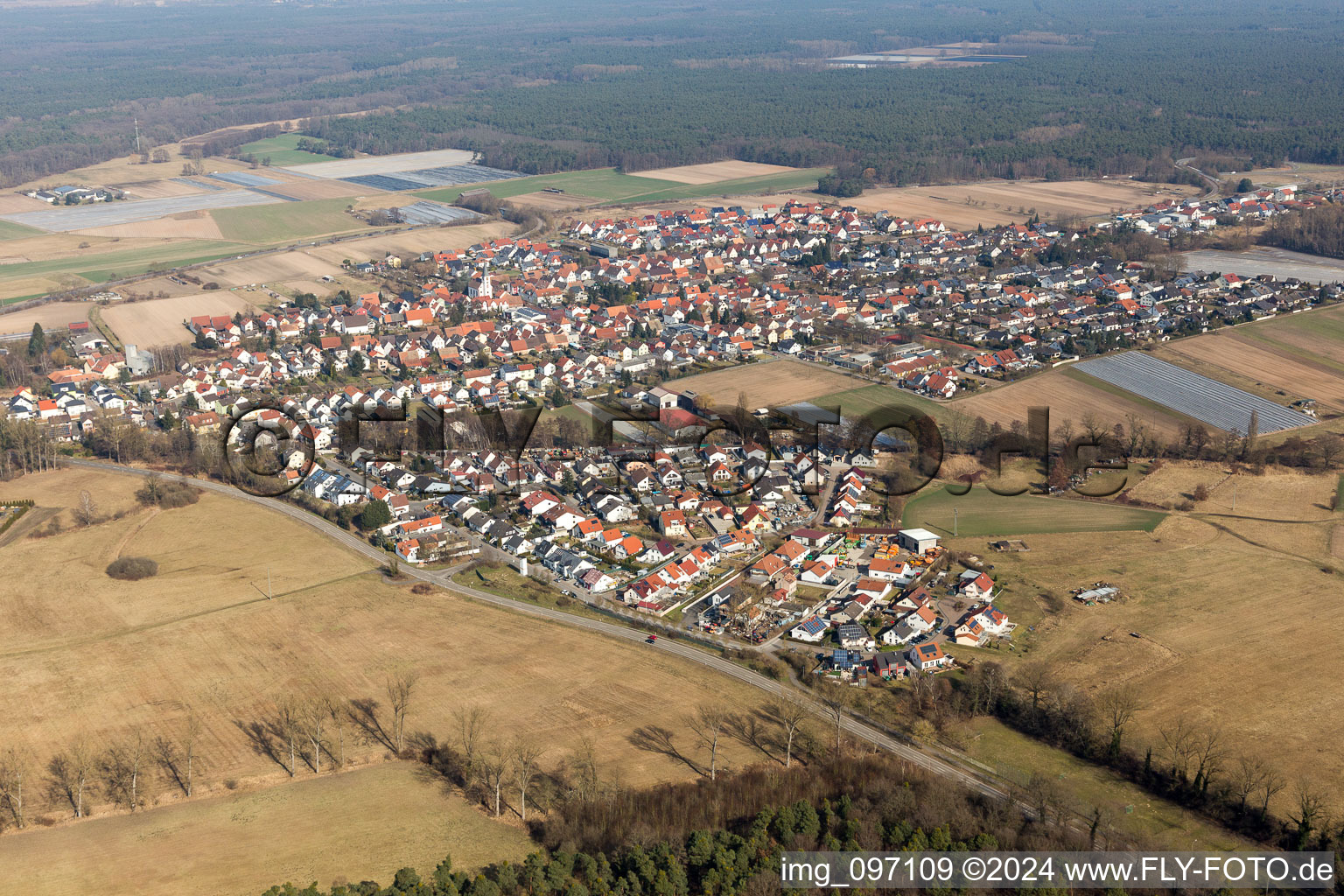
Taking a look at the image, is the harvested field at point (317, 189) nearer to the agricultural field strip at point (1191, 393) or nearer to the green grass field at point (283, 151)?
the green grass field at point (283, 151)

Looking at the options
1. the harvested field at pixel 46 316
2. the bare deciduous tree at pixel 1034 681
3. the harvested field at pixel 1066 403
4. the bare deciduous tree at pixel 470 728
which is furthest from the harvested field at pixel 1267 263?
the harvested field at pixel 46 316

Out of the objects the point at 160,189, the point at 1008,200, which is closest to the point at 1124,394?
the point at 1008,200

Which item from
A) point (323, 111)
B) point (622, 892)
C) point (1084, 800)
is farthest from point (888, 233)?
point (323, 111)

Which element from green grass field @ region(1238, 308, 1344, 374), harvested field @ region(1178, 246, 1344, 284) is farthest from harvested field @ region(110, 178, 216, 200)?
green grass field @ region(1238, 308, 1344, 374)

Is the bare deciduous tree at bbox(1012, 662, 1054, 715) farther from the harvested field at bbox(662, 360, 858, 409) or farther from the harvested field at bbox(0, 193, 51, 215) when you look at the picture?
the harvested field at bbox(0, 193, 51, 215)

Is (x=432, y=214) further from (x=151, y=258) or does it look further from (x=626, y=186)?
(x=151, y=258)

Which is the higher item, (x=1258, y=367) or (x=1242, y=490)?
(x=1258, y=367)
